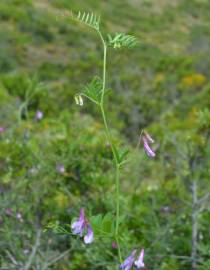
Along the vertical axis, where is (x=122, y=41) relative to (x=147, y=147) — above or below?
above

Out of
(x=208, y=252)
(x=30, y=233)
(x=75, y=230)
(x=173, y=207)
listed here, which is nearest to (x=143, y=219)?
(x=173, y=207)

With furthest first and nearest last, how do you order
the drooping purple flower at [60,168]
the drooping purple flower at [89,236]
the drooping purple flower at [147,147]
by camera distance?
the drooping purple flower at [60,168], the drooping purple flower at [147,147], the drooping purple flower at [89,236]

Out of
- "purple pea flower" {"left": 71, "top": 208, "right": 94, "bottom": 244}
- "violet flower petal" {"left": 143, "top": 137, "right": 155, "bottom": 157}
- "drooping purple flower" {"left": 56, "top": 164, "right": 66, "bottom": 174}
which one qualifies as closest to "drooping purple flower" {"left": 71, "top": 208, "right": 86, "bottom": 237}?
"purple pea flower" {"left": 71, "top": 208, "right": 94, "bottom": 244}

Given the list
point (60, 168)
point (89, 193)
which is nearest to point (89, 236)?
point (60, 168)

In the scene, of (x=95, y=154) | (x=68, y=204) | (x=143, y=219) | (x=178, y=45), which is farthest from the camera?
(x=178, y=45)

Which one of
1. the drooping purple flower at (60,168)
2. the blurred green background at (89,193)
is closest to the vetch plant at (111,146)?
the blurred green background at (89,193)

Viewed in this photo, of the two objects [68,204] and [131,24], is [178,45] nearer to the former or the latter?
[131,24]

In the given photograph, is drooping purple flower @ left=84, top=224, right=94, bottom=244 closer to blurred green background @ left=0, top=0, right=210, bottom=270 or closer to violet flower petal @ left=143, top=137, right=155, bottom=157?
violet flower petal @ left=143, top=137, right=155, bottom=157

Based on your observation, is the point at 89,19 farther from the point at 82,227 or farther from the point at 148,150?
the point at 82,227

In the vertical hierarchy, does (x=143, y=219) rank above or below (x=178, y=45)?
above

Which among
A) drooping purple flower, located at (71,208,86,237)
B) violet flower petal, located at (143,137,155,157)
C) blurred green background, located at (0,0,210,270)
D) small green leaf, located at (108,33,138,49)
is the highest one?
small green leaf, located at (108,33,138,49)

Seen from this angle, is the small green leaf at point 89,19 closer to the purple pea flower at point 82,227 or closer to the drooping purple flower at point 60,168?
the purple pea flower at point 82,227
